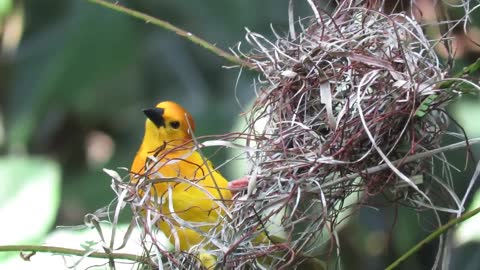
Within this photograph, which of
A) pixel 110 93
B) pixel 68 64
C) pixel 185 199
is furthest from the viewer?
pixel 110 93

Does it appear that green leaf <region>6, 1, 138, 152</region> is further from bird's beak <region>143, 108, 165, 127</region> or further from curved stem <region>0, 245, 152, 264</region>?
curved stem <region>0, 245, 152, 264</region>

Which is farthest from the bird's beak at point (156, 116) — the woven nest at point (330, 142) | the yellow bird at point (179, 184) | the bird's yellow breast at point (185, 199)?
the woven nest at point (330, 142)

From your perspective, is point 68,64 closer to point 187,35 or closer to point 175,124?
point 175,124

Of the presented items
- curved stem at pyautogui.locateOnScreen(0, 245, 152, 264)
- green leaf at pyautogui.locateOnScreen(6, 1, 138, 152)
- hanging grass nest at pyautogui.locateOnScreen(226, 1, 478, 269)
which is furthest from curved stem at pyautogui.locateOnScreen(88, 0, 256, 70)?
green leaf at pyautogui.locateOnScreen(6, 1, 138, 152)

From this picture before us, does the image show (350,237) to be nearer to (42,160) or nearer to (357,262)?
(357,262)

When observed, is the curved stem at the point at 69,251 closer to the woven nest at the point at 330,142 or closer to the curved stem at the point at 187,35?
the woven nest at the point at 330,142

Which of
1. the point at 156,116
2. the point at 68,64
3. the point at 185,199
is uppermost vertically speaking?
the point at 68,64

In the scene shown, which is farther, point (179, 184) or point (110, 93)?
point (110, 93)

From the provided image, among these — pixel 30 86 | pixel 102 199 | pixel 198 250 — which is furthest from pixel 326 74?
pixel 30 86

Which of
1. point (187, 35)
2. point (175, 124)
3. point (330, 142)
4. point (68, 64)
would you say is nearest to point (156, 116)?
point (175, 124)
